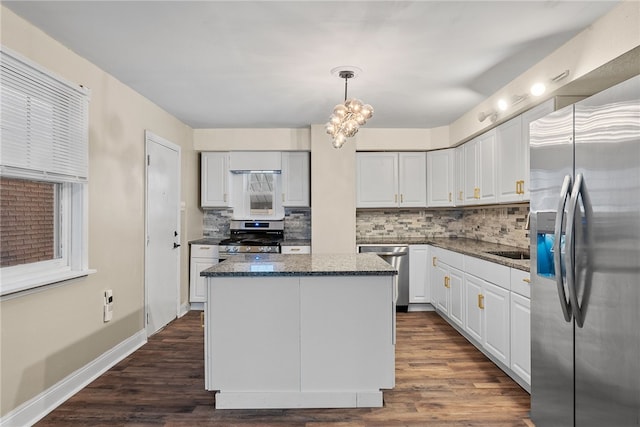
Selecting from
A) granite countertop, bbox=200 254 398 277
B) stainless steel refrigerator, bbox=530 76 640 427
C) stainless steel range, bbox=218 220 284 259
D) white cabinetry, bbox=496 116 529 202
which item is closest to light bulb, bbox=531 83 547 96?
white cabinetry, bbox=496 116 529 202

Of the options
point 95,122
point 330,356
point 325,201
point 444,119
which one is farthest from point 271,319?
point 444,119

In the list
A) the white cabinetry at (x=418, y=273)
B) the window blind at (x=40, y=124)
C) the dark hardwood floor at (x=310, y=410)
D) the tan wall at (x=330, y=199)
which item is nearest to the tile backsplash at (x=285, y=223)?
the tan wall at (x=330, y=199)

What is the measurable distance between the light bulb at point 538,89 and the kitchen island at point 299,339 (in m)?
1.68

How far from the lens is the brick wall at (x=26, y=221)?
7.27ft

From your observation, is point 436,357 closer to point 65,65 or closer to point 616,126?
point 616,126

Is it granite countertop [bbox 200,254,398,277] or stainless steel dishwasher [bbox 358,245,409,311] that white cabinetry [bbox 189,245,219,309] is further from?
granite countertop [bbox 200,254,398,277]

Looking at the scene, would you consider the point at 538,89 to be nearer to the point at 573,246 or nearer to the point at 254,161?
the point at 573,246

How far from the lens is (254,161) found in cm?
515

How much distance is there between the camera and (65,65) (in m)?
2.61

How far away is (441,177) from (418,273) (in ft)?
4.13

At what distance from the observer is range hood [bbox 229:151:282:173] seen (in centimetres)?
515

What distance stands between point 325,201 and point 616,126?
11.1 feet

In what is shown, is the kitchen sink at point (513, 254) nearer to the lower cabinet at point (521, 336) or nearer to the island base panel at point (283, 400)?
the lower cabinet at point (521, 336)

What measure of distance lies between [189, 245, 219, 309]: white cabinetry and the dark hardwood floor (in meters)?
1.36
